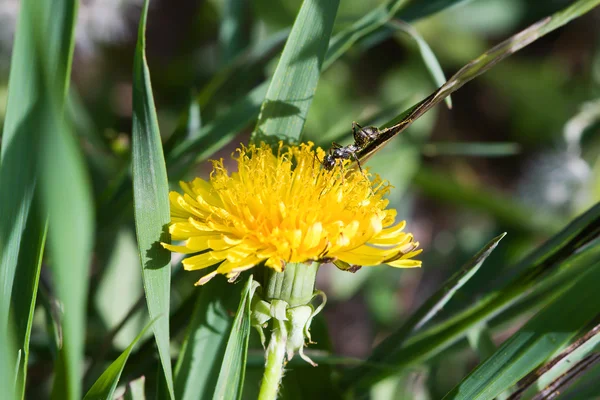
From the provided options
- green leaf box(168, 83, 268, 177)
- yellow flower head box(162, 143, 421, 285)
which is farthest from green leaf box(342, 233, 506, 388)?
green leaf box(168, 83, 268, 177)

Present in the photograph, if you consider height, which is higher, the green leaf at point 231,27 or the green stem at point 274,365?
the green leaf at point 231,27

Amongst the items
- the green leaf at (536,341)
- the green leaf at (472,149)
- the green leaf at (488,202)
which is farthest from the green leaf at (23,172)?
the green leaf at (488,202)

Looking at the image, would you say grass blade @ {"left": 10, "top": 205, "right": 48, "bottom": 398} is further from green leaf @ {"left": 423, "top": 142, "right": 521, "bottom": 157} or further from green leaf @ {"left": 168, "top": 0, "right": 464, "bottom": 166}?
green leaf @ {"left": 423, "top": 142, "right": 521, "bottom": 157}

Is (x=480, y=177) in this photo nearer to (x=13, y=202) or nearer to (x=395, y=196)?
(x=395, y=196)

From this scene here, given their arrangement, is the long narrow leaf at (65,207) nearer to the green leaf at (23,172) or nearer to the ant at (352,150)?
the green leaf at (23,172)

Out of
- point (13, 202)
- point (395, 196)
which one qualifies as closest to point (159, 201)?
point (13, 202)

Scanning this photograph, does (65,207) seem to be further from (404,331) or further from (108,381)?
(404,331)
